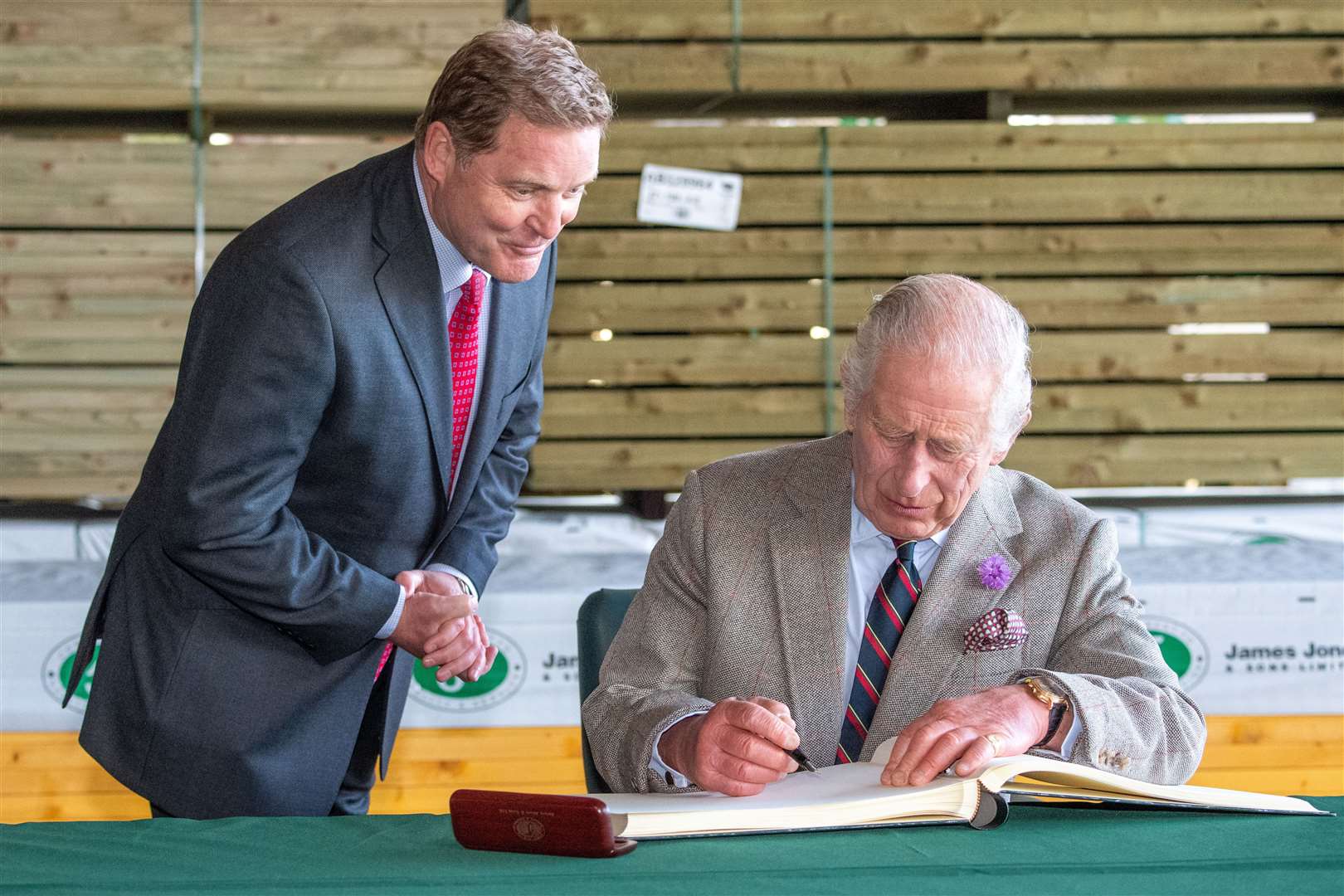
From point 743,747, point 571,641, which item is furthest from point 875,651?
point 571,641

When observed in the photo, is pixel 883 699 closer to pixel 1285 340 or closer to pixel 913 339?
pixel 913 339

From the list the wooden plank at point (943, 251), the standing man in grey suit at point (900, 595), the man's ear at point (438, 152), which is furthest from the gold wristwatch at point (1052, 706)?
the wooden plank at point (943, 251)

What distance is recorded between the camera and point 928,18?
14.5 feet

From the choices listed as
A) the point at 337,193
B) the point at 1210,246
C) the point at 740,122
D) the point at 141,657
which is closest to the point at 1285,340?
the point at 1210,246

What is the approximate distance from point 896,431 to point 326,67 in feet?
9.66

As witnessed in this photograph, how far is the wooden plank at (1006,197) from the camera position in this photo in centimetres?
447

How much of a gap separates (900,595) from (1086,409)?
8.48ft

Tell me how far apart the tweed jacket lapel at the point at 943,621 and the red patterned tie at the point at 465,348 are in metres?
0.82

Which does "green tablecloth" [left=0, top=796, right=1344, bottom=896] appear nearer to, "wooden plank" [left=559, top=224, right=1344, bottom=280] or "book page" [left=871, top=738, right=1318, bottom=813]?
"book page" [left=871, top=738, right=1318, bottom=813]

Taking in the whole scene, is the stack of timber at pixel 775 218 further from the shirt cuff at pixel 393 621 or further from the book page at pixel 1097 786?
the book page at pixel 1097 786

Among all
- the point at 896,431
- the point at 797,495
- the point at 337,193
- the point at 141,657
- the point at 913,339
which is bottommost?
the point at 141,657

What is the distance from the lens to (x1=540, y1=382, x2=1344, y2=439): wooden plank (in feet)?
14.8

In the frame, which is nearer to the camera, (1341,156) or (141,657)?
(141,657)

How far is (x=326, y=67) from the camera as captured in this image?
4367 mm
